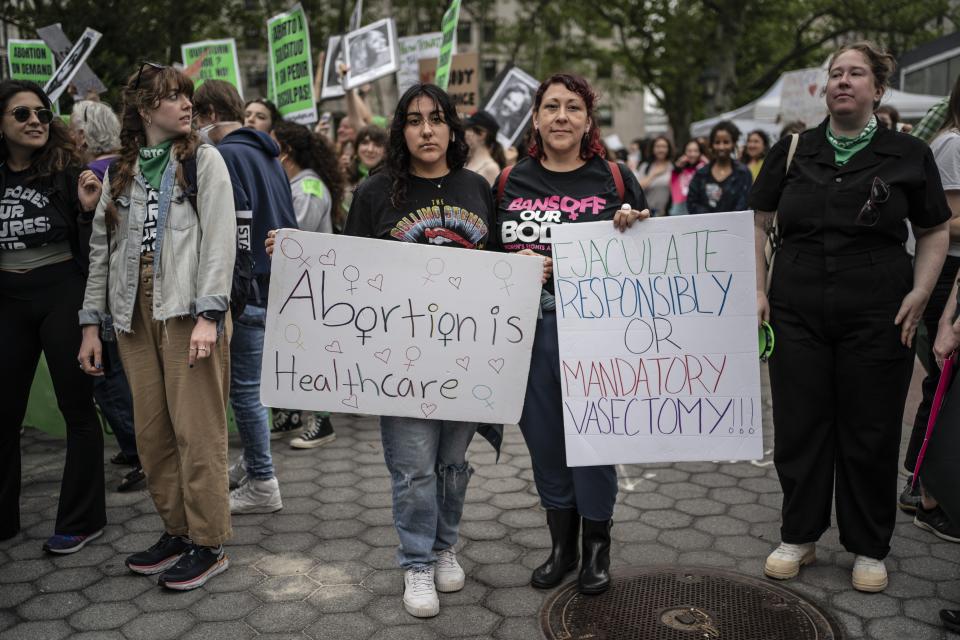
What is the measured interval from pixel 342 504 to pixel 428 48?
24.6 feet

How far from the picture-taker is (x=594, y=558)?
3.49m

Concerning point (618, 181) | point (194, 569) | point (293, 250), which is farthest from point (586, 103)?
point (194, 569)

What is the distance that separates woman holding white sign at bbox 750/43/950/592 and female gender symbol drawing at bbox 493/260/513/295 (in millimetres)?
1106

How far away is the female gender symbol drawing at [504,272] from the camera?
3.20 m

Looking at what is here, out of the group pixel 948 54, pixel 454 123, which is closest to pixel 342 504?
pixel 454 123

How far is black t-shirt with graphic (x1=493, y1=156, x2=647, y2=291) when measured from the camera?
129 inches

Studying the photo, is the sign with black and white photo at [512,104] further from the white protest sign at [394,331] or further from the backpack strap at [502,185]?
the white protest sign at [394,331]

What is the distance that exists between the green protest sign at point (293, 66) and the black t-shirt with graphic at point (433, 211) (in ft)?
14.9

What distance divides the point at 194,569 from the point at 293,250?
4.55 feet

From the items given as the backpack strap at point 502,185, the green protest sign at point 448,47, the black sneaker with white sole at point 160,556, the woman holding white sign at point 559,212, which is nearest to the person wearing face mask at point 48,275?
the black sneaker with white sole at point 160,556

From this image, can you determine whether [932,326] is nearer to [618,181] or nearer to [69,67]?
[618,181]

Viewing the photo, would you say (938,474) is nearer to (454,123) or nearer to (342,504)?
(454,123)

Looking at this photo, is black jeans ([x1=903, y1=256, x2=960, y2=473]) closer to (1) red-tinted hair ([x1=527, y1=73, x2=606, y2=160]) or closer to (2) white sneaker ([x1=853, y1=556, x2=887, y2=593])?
(2) white sneaker ([x1=853, y1=556, x2=887, y2=593])

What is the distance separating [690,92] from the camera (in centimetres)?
3184
